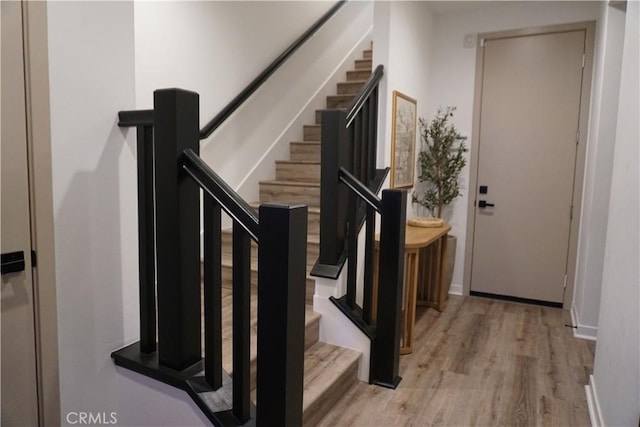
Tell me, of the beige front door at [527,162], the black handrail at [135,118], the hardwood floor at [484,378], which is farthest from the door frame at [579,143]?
the black handrail at [135,118]

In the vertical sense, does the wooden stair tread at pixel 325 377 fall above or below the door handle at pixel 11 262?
below

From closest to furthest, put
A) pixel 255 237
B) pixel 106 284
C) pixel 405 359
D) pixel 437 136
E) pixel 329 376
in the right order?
pixel 255 237, pixel 106 284, pixel 329 376, pixel 405 359, pixel 437 136

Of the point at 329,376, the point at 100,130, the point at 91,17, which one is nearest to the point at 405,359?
the point at 329,376

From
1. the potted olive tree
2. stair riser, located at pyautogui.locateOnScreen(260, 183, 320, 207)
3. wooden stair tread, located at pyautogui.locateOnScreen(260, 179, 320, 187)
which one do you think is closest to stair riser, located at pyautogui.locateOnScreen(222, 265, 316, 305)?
stair riser, located at pyautogui.locateOnScreen(260, 183, 320, 207)

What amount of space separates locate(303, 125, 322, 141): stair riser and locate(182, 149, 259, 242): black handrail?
2.66m

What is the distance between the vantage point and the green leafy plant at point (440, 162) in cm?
401

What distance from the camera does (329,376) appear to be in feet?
7.58

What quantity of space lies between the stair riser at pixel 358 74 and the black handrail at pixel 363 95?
1.66 meters

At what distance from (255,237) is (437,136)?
10.1 feet

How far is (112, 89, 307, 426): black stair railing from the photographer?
1.29 m

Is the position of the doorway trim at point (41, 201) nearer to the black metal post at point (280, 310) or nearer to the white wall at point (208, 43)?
the black metal post at point (280, 310)

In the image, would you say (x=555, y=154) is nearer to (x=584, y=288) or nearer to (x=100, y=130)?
(x=584, y=288)

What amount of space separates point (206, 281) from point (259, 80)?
240 cm

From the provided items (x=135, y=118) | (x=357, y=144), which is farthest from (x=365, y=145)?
(x=135, y=118)
